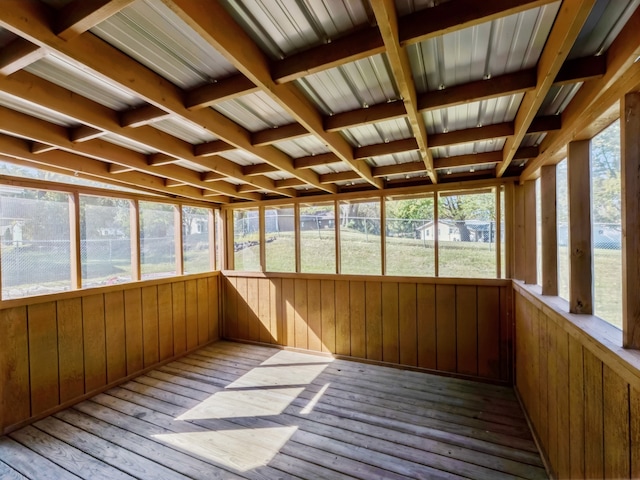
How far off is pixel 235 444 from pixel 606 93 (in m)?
2.99

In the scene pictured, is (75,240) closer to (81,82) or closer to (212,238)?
(212,238)

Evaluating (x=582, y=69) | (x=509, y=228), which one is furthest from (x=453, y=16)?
(x=509, y=228)

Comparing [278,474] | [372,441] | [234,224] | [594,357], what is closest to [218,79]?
[594,357]

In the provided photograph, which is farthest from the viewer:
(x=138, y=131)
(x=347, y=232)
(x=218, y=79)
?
(x=347, y=232)

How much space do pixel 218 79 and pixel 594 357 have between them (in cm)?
215

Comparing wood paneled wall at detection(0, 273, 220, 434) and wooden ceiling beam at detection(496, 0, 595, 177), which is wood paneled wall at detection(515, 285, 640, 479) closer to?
wooden ceiling beam at detection(496, 0, 595, 177)

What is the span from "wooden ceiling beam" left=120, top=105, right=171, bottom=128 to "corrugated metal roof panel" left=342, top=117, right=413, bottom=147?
1.21m

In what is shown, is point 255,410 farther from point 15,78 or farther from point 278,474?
point 15,78

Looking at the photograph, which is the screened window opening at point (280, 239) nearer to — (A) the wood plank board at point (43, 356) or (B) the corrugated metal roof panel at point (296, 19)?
(A) the wood plank board at point (43, 356)

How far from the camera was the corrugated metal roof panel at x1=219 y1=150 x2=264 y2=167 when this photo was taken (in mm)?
2449

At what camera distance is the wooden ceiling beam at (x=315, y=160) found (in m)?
2.51

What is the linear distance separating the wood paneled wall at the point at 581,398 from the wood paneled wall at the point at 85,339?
3.92 metres

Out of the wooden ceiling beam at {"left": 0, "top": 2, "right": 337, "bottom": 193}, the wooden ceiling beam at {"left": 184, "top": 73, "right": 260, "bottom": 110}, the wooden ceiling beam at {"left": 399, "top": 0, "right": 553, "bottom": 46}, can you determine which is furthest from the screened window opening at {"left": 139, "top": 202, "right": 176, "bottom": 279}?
the wooden ceiling beam at {"left": 399, "top": 0, "right": 553, "bottom": 46}

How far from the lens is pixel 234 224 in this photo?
4.60 meters
